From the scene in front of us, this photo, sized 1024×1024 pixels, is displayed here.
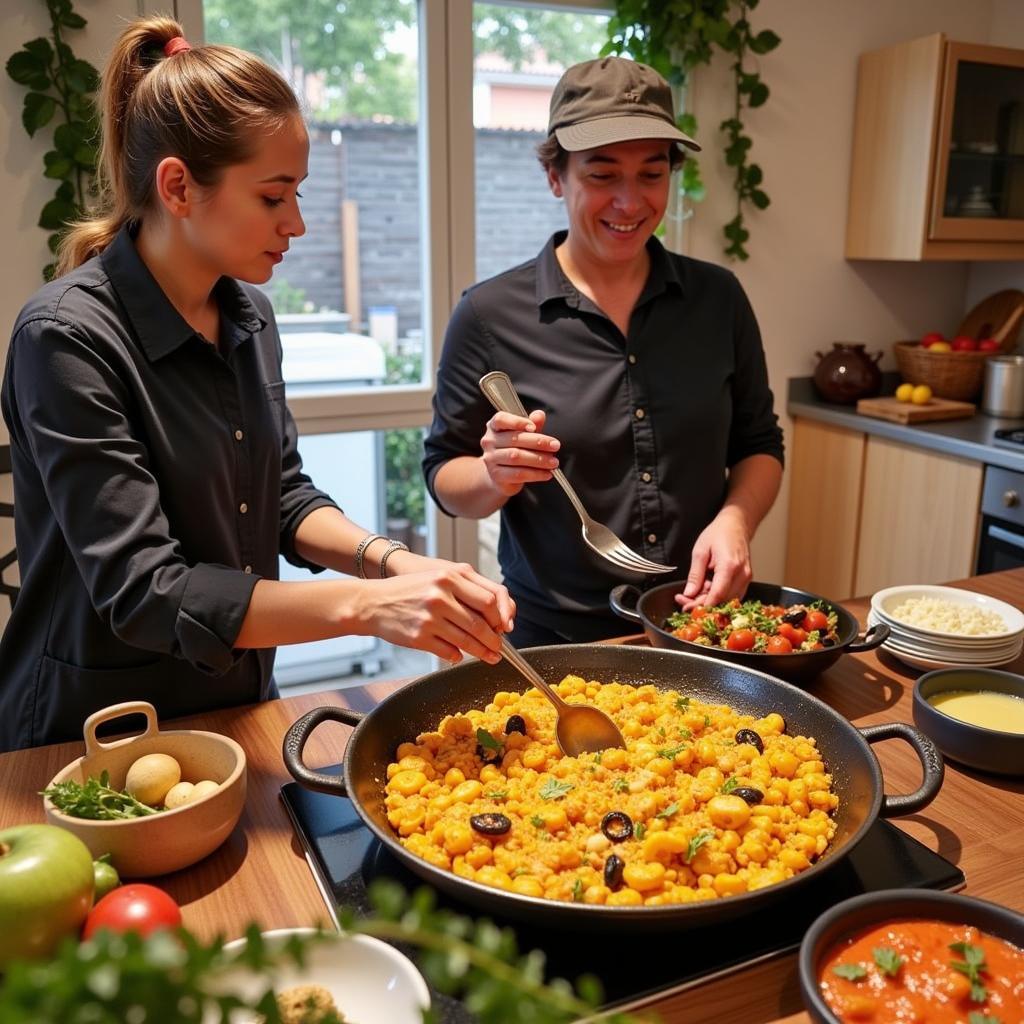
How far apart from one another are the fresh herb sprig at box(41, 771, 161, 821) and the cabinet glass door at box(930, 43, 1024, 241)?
3165 millimetres

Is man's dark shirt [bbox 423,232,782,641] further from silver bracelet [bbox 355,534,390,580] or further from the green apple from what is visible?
the green apple

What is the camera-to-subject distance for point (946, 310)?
13.0ft

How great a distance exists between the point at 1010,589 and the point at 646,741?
109 centimetres

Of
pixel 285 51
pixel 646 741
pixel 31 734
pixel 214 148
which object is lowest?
pixel 31 734

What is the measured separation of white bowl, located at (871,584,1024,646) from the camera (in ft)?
5.04

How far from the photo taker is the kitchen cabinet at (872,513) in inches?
122

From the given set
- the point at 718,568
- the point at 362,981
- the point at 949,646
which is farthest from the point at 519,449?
the point at 362,981

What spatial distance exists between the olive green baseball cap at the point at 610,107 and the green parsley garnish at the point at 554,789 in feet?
3.79

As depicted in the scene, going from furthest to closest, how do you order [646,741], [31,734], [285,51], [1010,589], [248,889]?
[285,51] < [1010,589] < [31,734] < [646,741] < [248,889]

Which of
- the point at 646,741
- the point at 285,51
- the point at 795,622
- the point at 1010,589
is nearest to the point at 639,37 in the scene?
the point at 285,51

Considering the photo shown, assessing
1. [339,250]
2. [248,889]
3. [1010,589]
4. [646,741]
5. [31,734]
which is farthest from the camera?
[339,250]

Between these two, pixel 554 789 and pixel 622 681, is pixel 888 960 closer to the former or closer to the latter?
pixel 554 789

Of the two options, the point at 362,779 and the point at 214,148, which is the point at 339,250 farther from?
the point at 362,779

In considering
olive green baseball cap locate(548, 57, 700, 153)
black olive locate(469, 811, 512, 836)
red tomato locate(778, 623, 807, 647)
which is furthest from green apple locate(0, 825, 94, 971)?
olive green baseball cap locate(548, 57, 700, 153)
